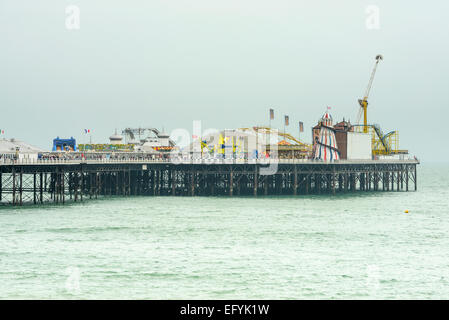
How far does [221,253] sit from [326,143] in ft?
223

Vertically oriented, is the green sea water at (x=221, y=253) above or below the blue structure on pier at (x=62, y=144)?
below

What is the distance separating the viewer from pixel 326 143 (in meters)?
108

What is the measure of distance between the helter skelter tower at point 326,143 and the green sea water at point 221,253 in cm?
3455

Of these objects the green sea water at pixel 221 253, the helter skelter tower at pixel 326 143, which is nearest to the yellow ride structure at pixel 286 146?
the helter skelter tower at pixel 326 143

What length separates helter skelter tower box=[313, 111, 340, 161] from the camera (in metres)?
→ 106

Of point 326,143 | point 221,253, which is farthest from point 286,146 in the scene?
point 221,253

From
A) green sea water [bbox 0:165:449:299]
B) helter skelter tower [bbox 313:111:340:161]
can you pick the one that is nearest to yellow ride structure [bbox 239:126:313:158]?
helter skelter tower [bbox 313:111:340:161]

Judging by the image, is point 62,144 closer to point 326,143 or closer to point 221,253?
point 326,143

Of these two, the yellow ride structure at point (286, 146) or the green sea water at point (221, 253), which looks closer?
the green sea water at point (221, 253)

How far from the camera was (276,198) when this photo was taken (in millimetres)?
90250

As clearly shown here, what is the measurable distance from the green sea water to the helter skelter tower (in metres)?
34.5

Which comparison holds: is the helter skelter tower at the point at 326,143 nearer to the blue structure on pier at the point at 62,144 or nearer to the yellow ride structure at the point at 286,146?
the yellow ride structure at the point at 286,146

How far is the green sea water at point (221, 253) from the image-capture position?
3234 centimetres
